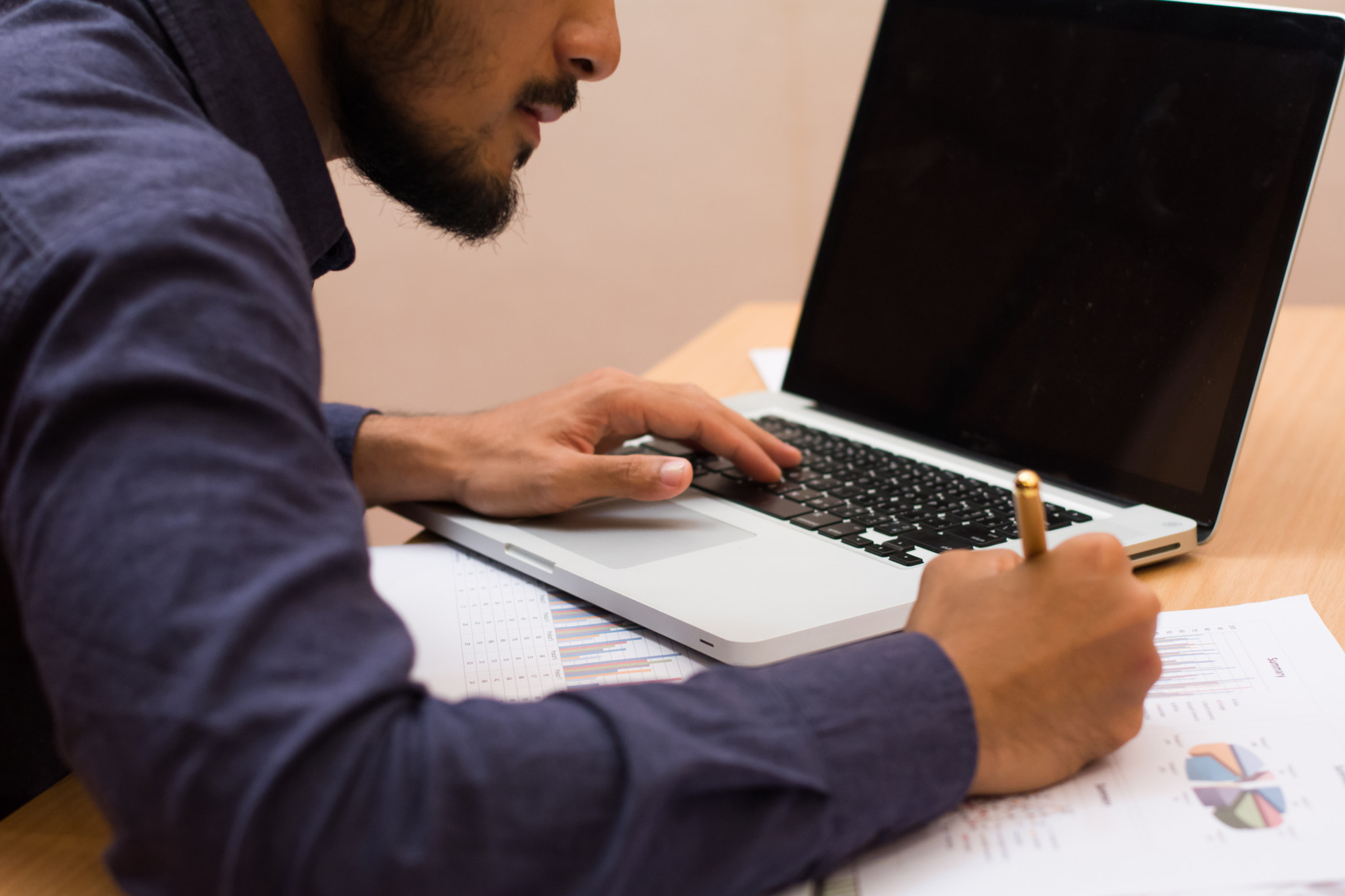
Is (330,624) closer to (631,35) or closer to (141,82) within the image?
(141,82)

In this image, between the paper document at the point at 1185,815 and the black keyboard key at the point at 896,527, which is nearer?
the paper document at the point at 1185,815

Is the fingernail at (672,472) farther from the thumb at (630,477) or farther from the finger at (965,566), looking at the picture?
the finger at (965,566)

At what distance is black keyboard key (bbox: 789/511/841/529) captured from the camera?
737 mm

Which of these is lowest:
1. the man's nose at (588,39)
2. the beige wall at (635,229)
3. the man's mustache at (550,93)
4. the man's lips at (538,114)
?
the beige wall at (635,229)

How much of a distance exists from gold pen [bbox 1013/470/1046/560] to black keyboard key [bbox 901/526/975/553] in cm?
16

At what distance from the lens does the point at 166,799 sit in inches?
14.0

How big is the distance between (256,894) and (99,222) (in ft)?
0.77

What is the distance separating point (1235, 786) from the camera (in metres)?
0.47

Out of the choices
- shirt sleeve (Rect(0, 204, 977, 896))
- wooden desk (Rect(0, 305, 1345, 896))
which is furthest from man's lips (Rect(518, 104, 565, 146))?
wooden desk (Rect(0, 305, 1345, 896))

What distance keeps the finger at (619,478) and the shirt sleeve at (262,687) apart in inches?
12.7

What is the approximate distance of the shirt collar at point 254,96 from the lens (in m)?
0.56

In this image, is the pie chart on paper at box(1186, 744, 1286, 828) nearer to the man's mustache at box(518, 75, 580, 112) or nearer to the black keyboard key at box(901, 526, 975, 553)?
the black keyboard key at box(901, 526, 975, 553)

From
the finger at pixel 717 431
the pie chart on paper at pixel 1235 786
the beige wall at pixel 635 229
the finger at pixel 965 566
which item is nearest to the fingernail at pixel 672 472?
the finger at pixel 717 431

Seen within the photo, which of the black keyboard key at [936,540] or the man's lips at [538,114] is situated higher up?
the man's lips at [538,114]
